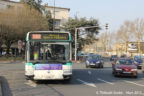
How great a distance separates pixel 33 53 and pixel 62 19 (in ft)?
189

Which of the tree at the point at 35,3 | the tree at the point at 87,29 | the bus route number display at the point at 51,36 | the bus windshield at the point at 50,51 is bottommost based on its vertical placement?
the bus windshield at the point at 50,51

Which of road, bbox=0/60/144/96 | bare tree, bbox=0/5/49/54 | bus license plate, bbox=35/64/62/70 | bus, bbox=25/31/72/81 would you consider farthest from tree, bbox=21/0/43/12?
bus license plate, bbox=35/64/62/70

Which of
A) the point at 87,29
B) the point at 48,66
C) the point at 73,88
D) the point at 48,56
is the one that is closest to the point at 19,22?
the point at 87,29

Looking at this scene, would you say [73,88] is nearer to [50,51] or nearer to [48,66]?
[48,66]

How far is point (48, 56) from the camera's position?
11.1m

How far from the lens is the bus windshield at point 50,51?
11.0 meters

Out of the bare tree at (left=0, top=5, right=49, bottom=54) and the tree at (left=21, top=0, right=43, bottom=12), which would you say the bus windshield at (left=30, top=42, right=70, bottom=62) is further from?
the tree at (left=21, top=0, right=43, bottom=12)

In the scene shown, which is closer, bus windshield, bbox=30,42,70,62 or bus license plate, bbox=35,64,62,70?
bus license plate, bbox=35,64,62,70

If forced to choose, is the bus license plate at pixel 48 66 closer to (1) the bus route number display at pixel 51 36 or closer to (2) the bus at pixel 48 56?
(2) the bus at pixel 48 56

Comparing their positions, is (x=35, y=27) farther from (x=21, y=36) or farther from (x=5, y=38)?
(x=5, y=38)

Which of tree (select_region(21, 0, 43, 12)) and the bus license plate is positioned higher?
tree (select_region(21, 0, 43, 12))

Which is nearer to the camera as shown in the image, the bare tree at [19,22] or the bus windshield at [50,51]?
the bus windshield at [50,51]

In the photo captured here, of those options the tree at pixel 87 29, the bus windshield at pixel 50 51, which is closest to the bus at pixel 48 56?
the bus windshield at pixel 50 51

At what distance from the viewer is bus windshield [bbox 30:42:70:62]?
10984 mm
